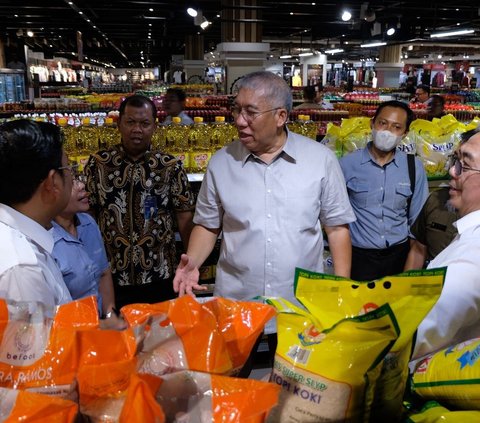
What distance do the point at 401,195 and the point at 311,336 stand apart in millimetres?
2704

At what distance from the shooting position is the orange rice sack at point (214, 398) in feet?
2.39

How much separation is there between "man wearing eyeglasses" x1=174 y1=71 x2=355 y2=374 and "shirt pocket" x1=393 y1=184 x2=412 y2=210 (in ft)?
3.42

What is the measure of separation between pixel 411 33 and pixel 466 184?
44.4 feet

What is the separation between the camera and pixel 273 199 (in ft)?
7.67

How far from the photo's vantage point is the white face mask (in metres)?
3.28

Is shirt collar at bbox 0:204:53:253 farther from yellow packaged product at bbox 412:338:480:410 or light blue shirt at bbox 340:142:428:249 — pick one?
light blue shirt at bbox 340:142:428:249

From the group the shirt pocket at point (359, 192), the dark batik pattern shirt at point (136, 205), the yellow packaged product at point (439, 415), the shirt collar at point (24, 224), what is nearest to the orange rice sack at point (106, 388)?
the yellow packaged product at point (439, 415)

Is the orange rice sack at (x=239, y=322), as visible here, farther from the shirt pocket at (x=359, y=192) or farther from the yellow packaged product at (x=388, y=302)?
the shirt pocket at (x=359, y=192)

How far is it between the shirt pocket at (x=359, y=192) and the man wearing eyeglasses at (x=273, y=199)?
0.99 meters

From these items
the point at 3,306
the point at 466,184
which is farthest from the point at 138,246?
the point at 3,306

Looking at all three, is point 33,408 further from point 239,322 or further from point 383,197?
point 383,197

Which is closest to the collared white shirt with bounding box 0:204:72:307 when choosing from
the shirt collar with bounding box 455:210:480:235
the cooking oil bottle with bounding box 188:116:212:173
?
the shirt collar with bounding box 455:210:480:235

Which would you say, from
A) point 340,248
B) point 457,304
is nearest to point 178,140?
point 340,248

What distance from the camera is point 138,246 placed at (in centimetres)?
305
